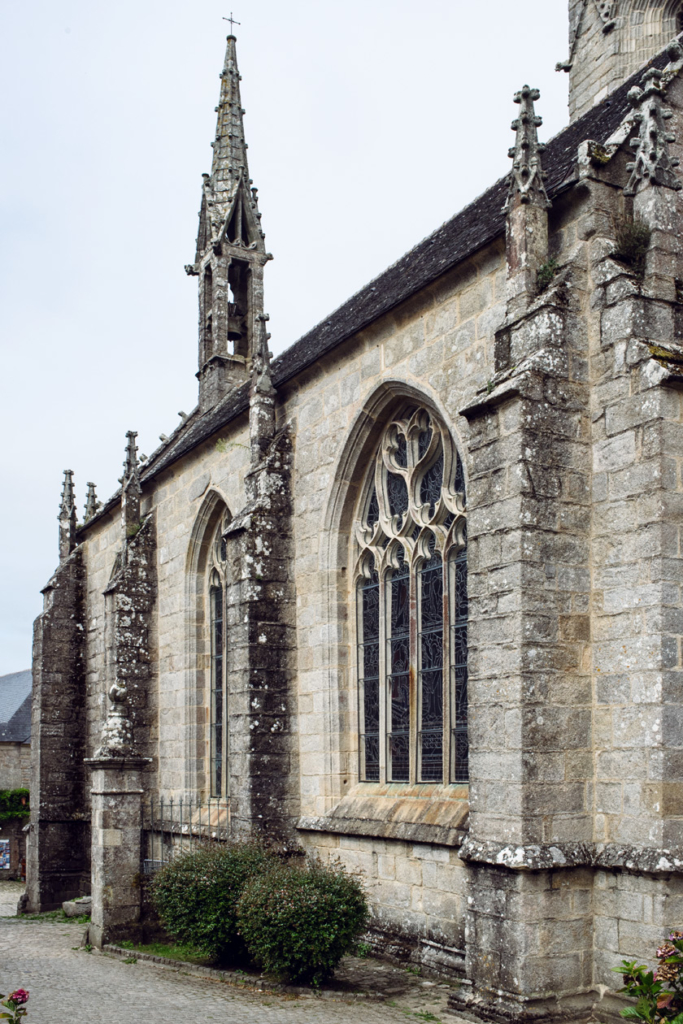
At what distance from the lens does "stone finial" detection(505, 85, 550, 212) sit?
8.02 metres

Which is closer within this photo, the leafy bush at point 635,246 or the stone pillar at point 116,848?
the leafy bush at point 635,246

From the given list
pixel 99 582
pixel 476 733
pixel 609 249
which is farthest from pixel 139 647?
pixel 609 249

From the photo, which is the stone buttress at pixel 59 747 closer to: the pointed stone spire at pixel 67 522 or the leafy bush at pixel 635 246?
the pointed stone spire at pixel 67 522

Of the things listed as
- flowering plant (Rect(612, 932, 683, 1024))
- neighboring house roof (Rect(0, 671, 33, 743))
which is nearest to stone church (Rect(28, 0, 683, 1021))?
flowering plant (Rect(612, 932, 683, 1024))

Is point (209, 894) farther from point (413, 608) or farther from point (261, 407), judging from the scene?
point (261, 407)

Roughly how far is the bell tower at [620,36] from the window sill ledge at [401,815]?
9131mm

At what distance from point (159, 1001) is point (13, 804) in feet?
64.5

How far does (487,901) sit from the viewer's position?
7.12m

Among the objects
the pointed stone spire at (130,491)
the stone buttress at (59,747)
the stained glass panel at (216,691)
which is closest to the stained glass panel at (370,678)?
the stained glass panel at (216,691)

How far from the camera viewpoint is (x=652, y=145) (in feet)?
25.1

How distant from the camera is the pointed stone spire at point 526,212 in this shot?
798 centimetres

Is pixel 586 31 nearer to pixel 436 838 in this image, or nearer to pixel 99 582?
pixel 436 838

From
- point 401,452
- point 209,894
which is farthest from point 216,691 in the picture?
point 401,452

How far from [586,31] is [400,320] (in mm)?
6525
